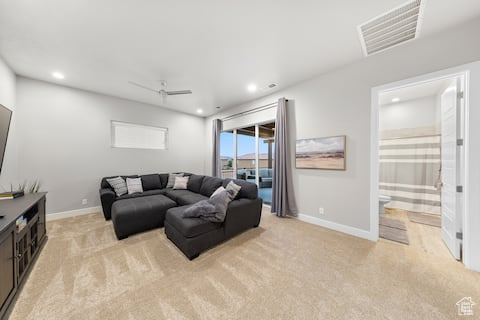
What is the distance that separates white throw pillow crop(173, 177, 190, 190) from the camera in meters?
4.33

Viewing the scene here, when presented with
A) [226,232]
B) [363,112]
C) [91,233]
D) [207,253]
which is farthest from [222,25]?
[91,233]

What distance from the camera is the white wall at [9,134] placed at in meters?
2.51

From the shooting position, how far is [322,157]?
119 inches

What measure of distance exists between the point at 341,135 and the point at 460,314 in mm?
2252

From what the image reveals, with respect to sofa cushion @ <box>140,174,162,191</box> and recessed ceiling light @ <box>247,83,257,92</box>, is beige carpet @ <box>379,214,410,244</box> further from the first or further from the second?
sofa cushion @ <box>140,174,162,191</box>

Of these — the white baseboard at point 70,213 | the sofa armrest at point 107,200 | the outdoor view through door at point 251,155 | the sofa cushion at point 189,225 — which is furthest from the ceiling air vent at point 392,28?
the white baseboard at point 70,213

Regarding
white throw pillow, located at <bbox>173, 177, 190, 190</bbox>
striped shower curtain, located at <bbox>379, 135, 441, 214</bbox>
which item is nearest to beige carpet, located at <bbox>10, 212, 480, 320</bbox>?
white throw pillow, located at <bbox>173, 177, 190, 190</bbox>

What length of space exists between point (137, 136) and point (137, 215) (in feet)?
8.78

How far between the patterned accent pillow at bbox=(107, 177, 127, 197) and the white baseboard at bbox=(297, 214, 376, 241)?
3860mm

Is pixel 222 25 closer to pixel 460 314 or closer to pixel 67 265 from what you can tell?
pixel 67 265

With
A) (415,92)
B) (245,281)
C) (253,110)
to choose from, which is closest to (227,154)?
(253,110)

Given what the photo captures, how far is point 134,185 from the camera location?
3.82 m

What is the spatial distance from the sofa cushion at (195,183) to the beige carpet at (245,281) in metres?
1.62

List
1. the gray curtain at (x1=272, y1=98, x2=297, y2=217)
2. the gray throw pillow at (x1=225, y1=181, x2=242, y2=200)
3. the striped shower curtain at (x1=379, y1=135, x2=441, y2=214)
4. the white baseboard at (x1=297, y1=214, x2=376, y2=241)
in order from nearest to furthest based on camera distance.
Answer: the white baseboard at (x1=297, y1=214, x2=376, y2=241), the gray throw pillow at (x1=225, y1=181, x2=242, y2=200), the gray curtain at (x1=272, y1=98, x2=297, y2=217), the striped shower curtain at (x1=379, y1=135, x2=441, y2=214)
